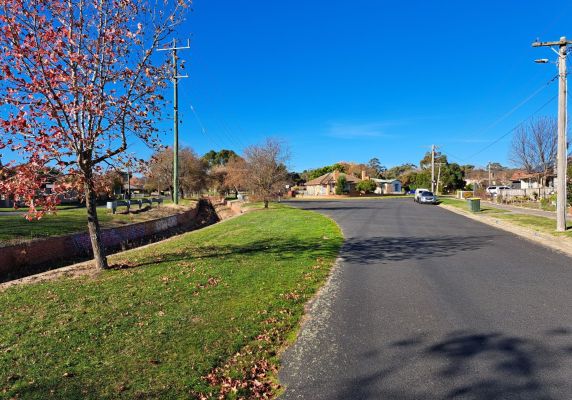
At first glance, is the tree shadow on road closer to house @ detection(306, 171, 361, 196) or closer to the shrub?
the shrub

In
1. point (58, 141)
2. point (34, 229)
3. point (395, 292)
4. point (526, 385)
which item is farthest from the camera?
point (34, 229)

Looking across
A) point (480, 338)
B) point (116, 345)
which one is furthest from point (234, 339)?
point (480, 338)

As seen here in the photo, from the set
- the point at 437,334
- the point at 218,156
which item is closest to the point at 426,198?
the point at 437,334

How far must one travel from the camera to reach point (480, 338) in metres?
4.99

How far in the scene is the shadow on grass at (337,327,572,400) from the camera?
3734 mm

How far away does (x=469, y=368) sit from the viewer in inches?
165

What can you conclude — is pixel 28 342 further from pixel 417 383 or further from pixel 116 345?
pixel 417 383

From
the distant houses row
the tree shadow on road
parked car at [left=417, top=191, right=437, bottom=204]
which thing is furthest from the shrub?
the tree shadow on road

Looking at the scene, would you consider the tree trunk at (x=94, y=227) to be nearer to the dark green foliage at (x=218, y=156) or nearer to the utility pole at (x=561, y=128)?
the utility pole at (x=561, y=128)

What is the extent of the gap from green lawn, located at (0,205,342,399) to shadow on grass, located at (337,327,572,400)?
1.10 m

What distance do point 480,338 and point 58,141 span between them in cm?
795

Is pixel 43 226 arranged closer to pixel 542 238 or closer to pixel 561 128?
pixel 542 238

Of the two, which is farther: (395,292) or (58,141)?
(58,141)

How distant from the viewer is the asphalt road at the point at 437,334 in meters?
3.88
